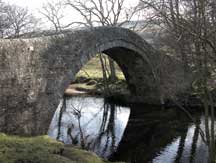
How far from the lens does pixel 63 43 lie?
439 inches

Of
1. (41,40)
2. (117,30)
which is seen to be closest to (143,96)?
(117,30)

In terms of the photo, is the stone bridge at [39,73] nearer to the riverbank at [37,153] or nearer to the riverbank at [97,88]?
the riverbank at [37,153]

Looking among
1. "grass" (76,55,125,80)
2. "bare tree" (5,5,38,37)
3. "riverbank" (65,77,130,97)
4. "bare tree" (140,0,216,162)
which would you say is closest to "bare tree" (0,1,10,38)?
"bare tree" (5,5,38,37)

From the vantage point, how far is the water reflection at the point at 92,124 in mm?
12031

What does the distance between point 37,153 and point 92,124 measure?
38.3ft

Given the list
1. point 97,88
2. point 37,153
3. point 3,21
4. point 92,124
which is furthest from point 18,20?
point 37,153

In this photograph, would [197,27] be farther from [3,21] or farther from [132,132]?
[3,21]

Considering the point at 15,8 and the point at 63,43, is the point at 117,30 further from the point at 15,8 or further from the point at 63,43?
the point at 15,8

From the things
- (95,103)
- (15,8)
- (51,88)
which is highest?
(15,8)

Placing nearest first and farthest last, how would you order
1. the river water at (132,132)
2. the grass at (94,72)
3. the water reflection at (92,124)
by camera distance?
the river water at (132,132), the water reflection at (92,124), the grass at (94,72)

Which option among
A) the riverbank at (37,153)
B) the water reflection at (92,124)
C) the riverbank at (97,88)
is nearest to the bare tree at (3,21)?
the water reflection at (92,124)

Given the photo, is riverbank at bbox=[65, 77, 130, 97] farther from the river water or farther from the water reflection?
the river water

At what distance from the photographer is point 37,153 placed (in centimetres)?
377

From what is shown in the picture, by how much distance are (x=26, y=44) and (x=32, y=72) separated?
940 millimetres
